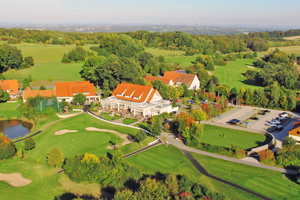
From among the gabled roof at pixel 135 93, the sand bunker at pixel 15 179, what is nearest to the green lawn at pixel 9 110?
the gabled roof at pixel 135 93

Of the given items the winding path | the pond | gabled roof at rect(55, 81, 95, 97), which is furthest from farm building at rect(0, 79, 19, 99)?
the winding path

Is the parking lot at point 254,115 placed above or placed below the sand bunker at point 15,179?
below

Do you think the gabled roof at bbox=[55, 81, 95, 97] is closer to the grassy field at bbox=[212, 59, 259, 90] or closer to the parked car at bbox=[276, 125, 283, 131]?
the grassy field at bbox=[212, 59, 259, 90]

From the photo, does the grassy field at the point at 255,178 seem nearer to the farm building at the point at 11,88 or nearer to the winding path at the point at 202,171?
the winding path at the point at 202,171

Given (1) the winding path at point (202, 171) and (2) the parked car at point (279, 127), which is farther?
(2) the parked car at point (279, 127)

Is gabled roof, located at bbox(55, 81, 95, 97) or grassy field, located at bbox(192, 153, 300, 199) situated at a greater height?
gabled roof, located at bbox(55, 81, 95, 97)

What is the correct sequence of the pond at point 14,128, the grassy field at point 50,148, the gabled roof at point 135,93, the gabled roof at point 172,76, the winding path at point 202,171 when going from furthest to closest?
the gabled roof at point 172,76, the gabled roof at point 135,93, the pond at point 14,128, the grassy field at point 50,148, the winding path at point 202,171

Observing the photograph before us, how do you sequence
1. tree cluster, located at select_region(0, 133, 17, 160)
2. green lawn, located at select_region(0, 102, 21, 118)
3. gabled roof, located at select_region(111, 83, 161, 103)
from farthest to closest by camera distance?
gabled roof, located at select_region(111, 83, 161, 103) → green lawn, located at select_region(0, 102, 21, 118) → tree cluster, located at select_region(0, 133, 17, 160)
